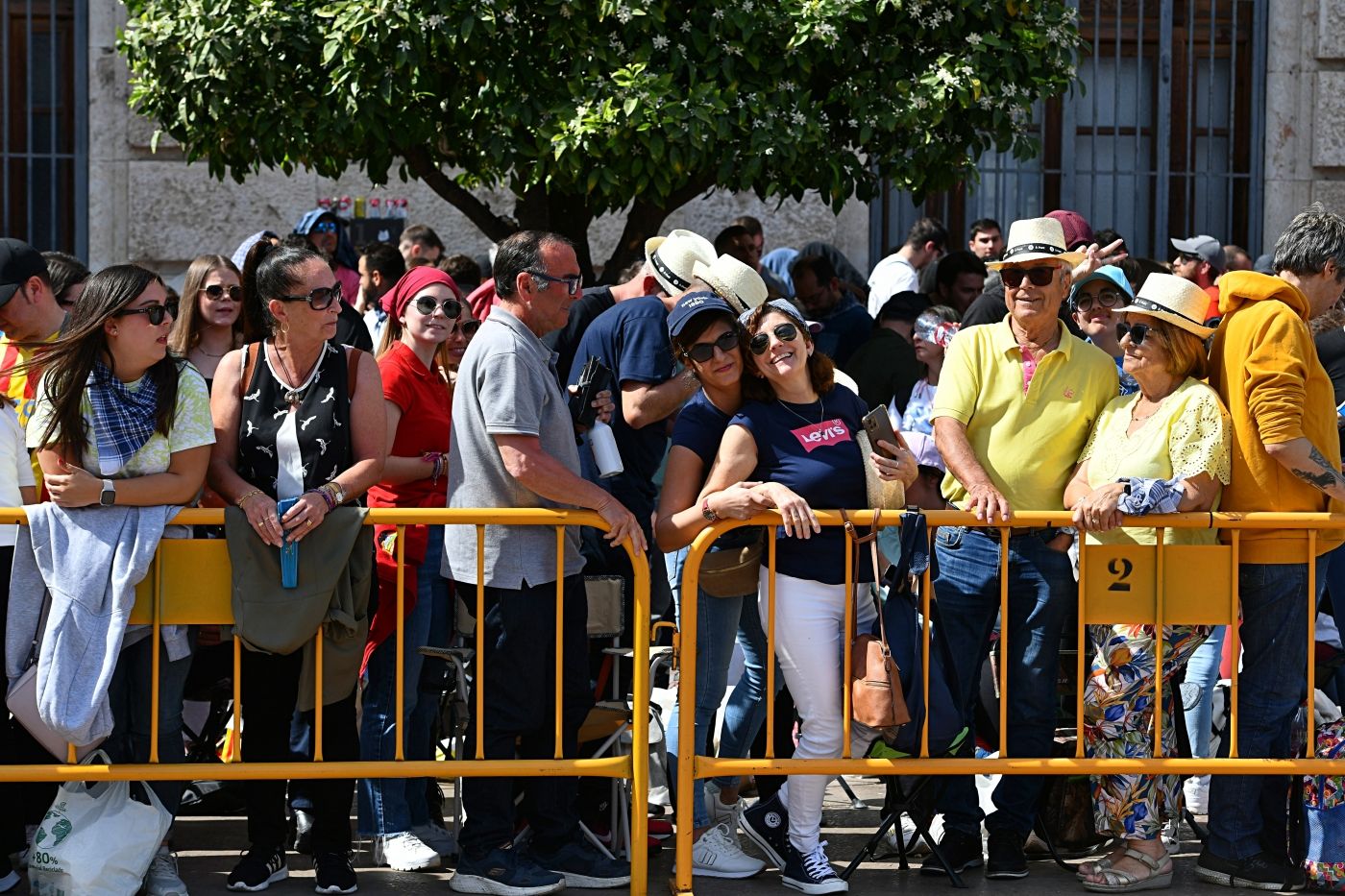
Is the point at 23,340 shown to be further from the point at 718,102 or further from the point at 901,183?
the point at 901,183

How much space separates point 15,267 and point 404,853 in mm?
2275

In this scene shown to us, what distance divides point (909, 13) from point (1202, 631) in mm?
3194

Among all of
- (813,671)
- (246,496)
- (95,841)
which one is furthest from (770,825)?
(95,841)

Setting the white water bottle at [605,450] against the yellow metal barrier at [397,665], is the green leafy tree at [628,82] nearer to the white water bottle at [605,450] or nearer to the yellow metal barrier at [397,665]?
the white water bottle at [605,450]

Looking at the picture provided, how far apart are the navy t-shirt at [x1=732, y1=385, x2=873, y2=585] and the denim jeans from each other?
1.82 metres

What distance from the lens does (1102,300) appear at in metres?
7.05

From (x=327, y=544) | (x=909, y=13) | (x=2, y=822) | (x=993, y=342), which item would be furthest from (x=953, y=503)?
(x=2, y=822)

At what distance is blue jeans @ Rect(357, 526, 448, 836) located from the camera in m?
5.95

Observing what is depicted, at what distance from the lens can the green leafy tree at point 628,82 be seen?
24.9 feet

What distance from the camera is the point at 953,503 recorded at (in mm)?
6145

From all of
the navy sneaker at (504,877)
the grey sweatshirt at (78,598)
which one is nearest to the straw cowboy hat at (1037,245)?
the navy sneaker at (504,877)

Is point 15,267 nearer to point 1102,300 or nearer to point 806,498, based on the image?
point 806,498

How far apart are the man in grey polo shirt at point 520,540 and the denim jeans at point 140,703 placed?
882 millimetres

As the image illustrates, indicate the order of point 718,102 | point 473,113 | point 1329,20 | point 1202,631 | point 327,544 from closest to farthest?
1. point 327,544
2. point 1202,631
3. point 718,102
4. point 473,113
5. point 1329,20
